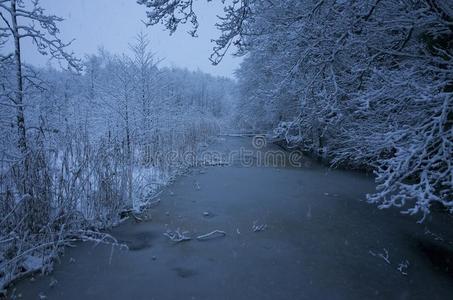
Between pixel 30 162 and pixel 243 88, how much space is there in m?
25.7

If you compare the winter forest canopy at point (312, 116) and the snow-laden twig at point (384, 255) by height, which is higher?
the winter forest canopy at point (312, 116)

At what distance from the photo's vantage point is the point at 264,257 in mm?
4926

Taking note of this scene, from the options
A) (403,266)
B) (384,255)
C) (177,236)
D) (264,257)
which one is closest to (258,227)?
(264,257)

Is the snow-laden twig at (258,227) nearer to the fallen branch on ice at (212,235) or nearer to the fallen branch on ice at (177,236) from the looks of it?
the fallen branch on ice at (212,235)

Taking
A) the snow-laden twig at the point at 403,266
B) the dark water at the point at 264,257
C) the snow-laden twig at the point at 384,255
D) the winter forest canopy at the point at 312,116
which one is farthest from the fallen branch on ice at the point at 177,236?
the snow-laden twig at the point at 403,266

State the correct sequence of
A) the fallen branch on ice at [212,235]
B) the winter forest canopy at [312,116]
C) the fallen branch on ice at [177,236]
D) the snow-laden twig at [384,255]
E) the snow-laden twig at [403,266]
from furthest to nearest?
Result: 1. the fallen branch on ice at [212,235]
2. the fallen branch on ice at [177,236]
3. the snow-laden twig at [384,255]
4. the snow-laden twig at [403,266]
5. the winter forest canopy at [312,116]

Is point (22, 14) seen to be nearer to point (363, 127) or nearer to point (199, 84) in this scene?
point (363, 127)

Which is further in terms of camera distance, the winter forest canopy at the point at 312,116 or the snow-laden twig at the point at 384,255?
the snow-laden twig at the point at 384,255

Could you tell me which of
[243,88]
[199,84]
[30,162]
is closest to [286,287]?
[30,162]

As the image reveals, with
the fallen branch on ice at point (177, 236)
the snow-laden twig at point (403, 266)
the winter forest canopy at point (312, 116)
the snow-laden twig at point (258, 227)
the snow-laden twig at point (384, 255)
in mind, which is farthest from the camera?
the snow-laden twig at point (258, 227)

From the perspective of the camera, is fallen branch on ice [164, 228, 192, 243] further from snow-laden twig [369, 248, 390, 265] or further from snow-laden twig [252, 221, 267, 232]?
snow-laden twig [369, 248, 390, 265]

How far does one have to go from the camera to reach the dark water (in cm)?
396

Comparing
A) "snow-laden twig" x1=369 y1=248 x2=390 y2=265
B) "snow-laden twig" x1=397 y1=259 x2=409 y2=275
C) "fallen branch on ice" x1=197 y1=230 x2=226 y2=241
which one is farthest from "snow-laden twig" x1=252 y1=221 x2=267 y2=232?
"snow-laden twig" x1=397 y1=259 x2=409 y2=275

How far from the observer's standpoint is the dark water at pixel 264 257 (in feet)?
13.0
